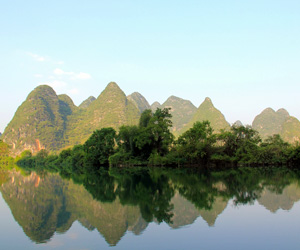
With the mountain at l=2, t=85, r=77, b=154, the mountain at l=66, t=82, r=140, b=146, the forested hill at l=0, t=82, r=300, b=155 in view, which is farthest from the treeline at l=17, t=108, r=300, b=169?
the mountain at l=2, t=85, r=77, b=154

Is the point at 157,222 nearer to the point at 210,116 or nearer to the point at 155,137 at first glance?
the point at 155,137

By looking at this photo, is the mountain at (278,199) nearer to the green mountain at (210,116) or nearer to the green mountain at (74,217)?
the green mountain at (74,217)

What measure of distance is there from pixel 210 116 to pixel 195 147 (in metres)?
121

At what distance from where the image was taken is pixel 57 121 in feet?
562

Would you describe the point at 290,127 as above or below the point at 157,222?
above

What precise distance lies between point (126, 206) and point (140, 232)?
3.13 m

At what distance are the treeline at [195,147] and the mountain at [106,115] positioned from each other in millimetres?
96899

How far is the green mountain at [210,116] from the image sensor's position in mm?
147625

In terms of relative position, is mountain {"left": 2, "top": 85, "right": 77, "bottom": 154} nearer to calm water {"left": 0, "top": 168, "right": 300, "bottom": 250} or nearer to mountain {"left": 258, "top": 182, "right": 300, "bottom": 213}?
calm water {"left": 0, "top": 168, "right": 300, "bottom": 250}

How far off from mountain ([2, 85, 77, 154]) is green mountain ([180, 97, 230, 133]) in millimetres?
72906

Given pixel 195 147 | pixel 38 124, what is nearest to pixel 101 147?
pixel 195 147

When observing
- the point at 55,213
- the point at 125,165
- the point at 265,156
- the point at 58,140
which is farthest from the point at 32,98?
the point at 55,213

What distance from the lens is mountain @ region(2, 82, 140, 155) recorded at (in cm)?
14962

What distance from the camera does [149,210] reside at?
9281 mm
